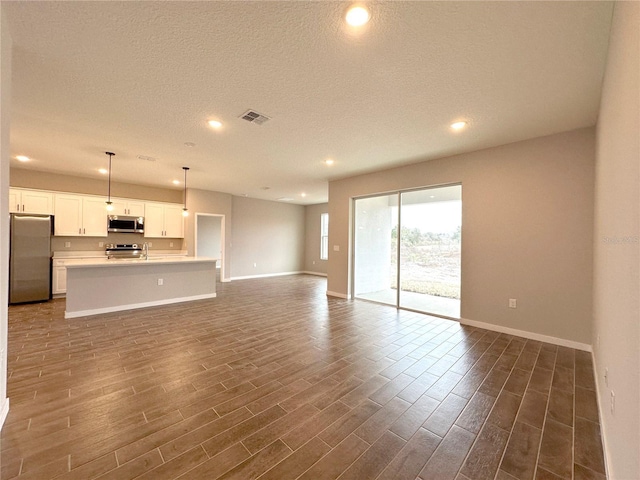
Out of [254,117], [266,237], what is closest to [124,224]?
[266,237]

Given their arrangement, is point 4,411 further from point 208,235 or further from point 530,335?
point 208,235

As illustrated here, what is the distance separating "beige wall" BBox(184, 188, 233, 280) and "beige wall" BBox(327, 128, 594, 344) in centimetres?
614

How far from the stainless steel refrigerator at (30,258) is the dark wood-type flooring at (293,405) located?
6.75 ft

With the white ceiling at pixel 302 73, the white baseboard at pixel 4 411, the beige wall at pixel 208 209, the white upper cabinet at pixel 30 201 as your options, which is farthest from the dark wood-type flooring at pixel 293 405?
the beige wall at pixel 208 209

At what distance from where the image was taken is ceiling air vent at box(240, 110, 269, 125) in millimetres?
3017

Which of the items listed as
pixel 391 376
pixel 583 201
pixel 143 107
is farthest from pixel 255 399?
pixel 583 201

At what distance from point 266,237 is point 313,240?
1915 mm

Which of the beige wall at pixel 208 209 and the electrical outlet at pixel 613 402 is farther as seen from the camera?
the beige wall at pixel 208 209

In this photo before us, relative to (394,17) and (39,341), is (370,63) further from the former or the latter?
(39,341)

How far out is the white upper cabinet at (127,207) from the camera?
6461 millimetres

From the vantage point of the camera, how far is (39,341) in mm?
3260

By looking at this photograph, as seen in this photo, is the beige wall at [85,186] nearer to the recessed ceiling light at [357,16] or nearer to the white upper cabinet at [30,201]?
the white upper cabinet at [30,201]

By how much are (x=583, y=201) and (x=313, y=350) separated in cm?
386

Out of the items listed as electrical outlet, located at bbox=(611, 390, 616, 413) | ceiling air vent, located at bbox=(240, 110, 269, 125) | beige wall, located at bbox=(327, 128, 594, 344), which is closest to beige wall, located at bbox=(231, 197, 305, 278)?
ceiling air vent, located at bbox=(240, 110, 269, 125)
